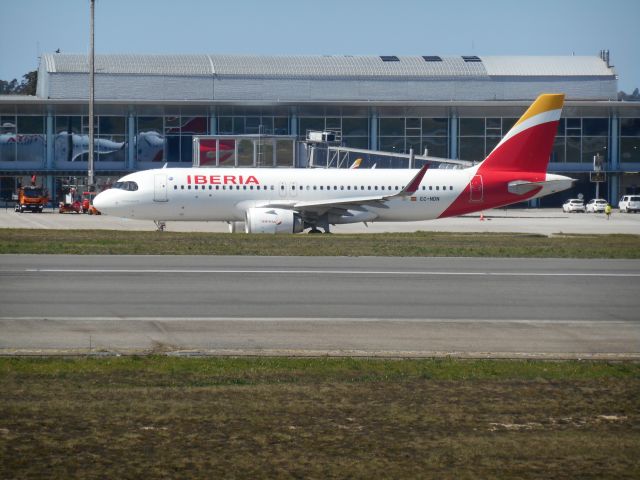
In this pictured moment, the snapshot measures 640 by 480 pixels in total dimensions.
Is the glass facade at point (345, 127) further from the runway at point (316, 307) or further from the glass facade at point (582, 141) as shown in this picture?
the runway at point (316, 307)

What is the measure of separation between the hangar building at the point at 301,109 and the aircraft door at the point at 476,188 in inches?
1610

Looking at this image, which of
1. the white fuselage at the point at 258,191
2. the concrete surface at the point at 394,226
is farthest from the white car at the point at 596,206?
the white fuselage at the point at 258,191

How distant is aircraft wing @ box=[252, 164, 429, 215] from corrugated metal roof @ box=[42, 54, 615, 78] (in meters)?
44.5

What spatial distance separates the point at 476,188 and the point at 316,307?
87.7 ft

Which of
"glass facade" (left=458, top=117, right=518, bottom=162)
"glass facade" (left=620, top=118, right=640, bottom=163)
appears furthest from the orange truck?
"glass facade" (left=620, top=118, right=640, bottom=163)

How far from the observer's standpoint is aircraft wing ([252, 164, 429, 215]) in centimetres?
4234

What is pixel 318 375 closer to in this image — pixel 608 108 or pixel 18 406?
pixel 18 406

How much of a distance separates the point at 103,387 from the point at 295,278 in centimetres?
1189

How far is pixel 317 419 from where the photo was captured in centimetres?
1101

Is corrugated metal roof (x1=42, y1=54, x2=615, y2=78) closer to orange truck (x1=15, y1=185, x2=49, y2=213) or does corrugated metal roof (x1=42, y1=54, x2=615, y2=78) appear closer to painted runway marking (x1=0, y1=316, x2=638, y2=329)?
orange truck (x1=15, y1=185, x2=49, y2=213)

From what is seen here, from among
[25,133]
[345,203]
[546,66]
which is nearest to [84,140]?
[25,133]

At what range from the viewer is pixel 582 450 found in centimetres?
993

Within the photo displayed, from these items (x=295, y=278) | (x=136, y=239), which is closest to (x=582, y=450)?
(x=295, y=278)

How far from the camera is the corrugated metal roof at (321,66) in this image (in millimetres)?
85938
